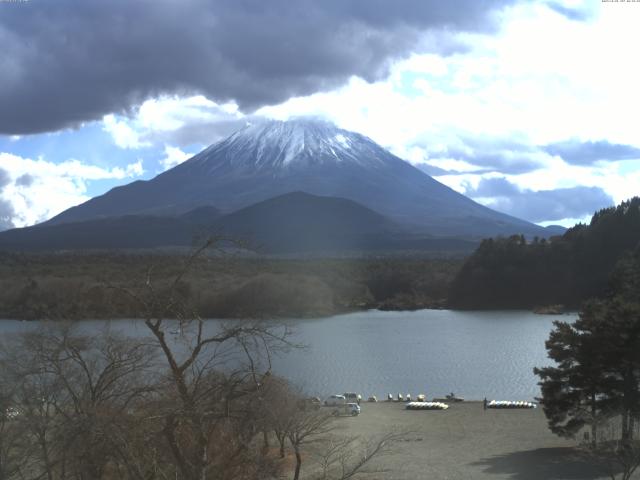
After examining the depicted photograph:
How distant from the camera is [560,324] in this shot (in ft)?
50.0

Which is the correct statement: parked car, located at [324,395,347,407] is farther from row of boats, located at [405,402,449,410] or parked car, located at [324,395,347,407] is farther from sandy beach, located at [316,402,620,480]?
row of boats, located at [405,402,449,410]

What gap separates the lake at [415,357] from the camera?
958 inches

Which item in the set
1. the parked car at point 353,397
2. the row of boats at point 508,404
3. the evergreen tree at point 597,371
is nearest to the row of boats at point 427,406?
the row of boats at point 508,404

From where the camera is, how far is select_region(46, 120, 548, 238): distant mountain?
13038 cm

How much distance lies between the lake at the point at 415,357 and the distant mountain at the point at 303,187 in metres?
81.1

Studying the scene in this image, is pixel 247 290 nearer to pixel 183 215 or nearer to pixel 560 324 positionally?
pixel 560 324

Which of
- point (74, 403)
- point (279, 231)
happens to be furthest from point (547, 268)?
point (74, 403)

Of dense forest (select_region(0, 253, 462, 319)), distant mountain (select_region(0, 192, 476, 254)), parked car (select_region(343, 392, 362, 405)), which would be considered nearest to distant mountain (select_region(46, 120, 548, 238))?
distant mountain (select_region(0, 192, 476, 254))

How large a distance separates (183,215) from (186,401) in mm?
110154

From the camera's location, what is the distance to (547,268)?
199ft

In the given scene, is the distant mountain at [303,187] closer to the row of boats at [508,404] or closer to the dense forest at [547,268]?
the dense forest at [547,268]

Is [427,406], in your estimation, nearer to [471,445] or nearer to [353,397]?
[353,397]

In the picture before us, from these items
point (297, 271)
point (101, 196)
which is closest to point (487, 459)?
point (297, 271)

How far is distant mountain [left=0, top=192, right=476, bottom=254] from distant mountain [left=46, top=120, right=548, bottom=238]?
26.4 ft
